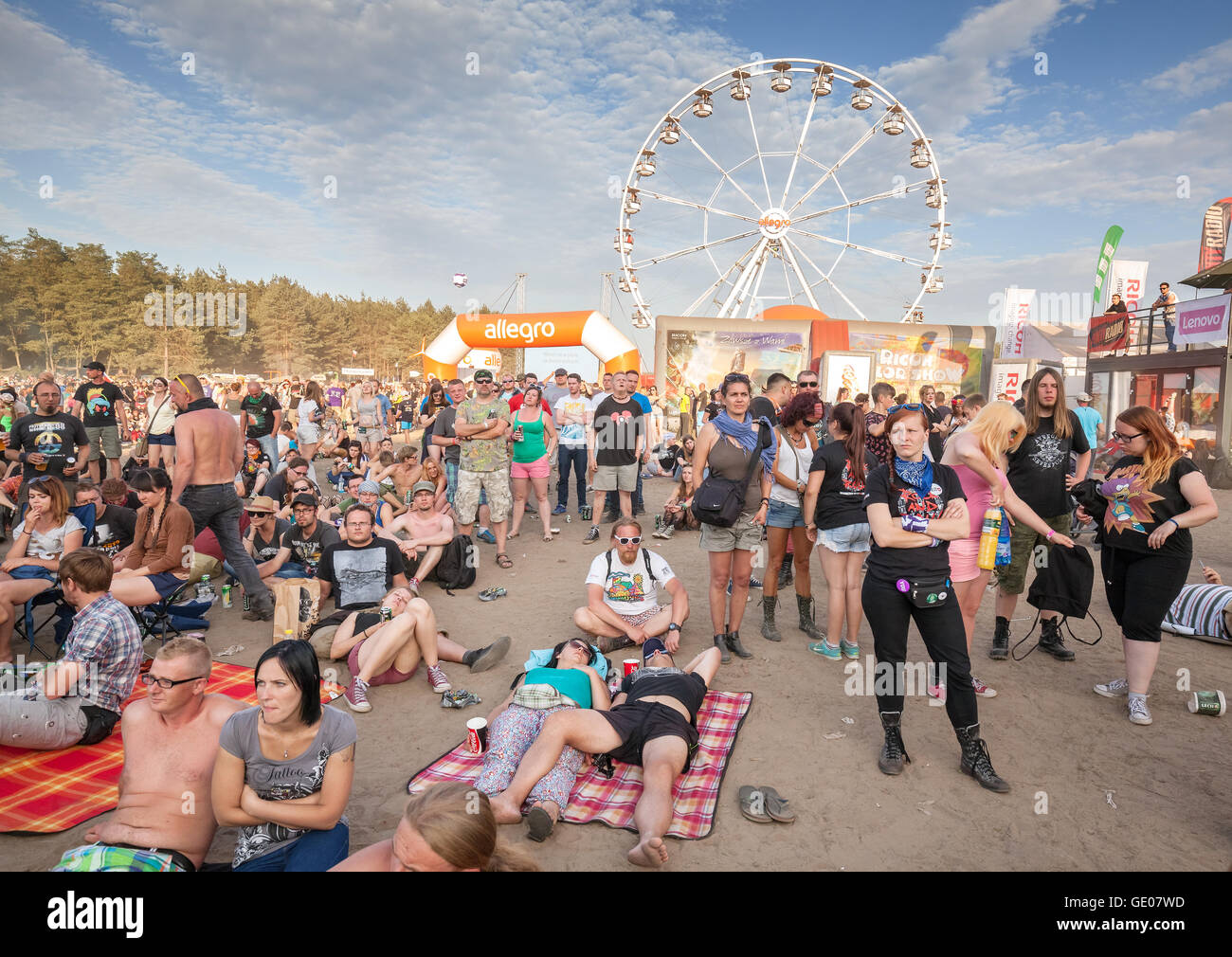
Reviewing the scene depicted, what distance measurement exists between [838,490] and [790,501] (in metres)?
0.50

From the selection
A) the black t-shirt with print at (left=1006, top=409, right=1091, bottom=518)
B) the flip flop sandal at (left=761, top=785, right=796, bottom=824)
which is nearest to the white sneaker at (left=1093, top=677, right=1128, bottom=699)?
the black t-shirt with print at (left=1006, top=409, right=1091, bottom=518)

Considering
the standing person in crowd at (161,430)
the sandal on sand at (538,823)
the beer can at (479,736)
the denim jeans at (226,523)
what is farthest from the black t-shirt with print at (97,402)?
the sandal on sand at (538,823)

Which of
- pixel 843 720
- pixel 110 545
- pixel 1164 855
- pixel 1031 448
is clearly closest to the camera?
pixel 1164 855

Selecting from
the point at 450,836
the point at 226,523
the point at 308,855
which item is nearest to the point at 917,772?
the point at 450,836

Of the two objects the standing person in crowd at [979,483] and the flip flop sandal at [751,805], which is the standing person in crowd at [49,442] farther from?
the standing person in crowd at [979,483]

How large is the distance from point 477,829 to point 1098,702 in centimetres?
391

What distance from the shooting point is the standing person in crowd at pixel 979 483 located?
3.63m

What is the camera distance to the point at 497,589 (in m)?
6.19

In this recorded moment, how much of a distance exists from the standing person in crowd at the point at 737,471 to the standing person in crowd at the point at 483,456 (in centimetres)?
278

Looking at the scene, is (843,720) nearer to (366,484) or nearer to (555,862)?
(555,862)

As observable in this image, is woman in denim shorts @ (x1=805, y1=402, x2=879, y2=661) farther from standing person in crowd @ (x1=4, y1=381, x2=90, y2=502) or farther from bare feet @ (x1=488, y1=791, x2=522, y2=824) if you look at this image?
standing person in crowd @ (x1=4, y1=381, x2=90, y2=502)

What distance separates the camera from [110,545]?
5367 mm

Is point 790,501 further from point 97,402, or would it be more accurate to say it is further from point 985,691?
point 97,402

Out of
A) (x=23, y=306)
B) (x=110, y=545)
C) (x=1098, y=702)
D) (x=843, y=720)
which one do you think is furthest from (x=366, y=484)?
(x=23, y=306)
